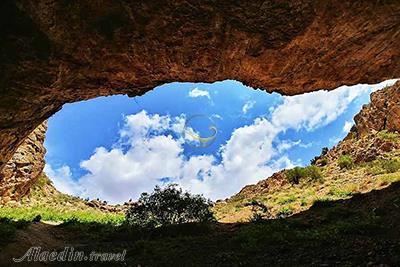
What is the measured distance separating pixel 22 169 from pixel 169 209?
1802 cm

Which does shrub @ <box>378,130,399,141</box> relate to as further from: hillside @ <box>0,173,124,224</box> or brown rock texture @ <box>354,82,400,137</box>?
hillside @ <box>0,173,124,224</box>

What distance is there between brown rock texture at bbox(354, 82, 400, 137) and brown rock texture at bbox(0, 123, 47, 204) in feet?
122

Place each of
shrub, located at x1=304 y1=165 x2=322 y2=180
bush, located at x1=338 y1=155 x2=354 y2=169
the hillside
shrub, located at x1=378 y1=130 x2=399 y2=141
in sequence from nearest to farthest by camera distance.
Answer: the hillside → shrub, located at x1=304 y1=165 x2=322 y2=180 → bush, located at x1=338 y1=155 x2=354 y2=169 → shrub, located at x1=378 y1=130 x2=399 y2=141

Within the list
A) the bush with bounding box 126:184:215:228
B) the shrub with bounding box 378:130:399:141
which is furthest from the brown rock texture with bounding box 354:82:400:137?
the bush with bounding box 126:184:215:228

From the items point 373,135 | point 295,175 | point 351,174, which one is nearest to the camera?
point 351,174

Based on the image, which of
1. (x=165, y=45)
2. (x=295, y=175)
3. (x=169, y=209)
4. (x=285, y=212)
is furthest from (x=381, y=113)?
(x=165, y=45)

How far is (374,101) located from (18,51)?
151 feet

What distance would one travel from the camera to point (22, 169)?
31672 millimetres

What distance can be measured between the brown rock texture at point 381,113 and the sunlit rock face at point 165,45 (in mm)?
27527

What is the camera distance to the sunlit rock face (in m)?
10.1

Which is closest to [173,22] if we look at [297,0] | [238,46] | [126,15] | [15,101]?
[126,15]

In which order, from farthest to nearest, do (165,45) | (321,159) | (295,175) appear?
(321,159), (295,175), (165,45)

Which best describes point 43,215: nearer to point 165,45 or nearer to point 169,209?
point 169,209

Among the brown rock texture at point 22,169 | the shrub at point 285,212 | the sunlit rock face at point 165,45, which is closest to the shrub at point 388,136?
the shrub at point 285,212
